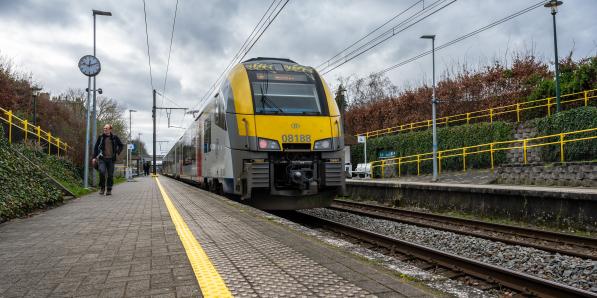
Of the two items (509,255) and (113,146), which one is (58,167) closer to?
(113,146)

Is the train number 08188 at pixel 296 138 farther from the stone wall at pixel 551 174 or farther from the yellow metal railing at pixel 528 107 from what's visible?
the yellow metal railing at pixel 528 107

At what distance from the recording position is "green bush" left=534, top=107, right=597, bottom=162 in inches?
615

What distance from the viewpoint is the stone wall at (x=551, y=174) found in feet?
42.4

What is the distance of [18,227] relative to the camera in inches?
252

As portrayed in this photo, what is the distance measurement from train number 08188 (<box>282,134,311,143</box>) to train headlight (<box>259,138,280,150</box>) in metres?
0.19

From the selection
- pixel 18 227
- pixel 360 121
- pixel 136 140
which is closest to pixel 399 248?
pixel 18 227

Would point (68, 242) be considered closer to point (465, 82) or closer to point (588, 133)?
point (588, 133)

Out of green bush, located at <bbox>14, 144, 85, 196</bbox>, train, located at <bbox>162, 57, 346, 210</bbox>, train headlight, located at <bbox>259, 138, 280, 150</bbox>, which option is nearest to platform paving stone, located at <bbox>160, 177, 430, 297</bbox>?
train, located at <bbox>162, 57, 346, 210</bbox>

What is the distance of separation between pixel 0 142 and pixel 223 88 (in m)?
5.68

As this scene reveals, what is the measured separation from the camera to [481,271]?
5.09 meters

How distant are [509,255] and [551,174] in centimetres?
874

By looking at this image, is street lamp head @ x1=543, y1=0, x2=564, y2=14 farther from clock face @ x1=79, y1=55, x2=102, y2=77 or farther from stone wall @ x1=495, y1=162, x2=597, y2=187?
clock face @ x1=79, y1=55, x2=102, y2=77

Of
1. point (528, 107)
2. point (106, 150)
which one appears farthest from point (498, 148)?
point (106, 150)

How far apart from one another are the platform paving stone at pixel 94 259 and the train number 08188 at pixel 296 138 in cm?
297
